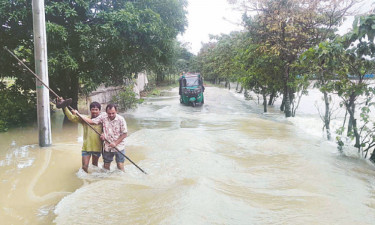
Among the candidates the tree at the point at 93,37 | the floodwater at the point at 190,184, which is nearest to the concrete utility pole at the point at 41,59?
the floodwater at the point at 190,184

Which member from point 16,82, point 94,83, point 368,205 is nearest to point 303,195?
point 368,205

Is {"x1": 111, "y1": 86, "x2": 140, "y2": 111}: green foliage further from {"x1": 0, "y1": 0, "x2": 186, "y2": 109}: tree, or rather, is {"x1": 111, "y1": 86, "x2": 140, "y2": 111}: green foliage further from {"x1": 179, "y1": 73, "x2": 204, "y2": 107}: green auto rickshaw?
{"x1": 179, "y1": 73, "x2": 204, "y2": 107}: green auto rickshaw

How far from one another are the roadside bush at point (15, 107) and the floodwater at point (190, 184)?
791 millimetres

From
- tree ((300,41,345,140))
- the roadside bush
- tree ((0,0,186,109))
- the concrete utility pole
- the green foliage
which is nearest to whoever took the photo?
tree ((300,41,345,140))

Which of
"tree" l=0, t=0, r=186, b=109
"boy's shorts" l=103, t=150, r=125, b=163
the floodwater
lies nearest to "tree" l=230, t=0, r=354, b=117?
"tree" l=0, t=0, r=186, b=109

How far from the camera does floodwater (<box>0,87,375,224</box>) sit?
424cm

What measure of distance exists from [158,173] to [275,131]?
21.5 ft

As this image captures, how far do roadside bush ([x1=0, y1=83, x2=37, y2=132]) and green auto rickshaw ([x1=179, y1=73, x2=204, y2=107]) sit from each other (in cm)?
1117

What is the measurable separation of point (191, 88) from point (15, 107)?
12499 mm

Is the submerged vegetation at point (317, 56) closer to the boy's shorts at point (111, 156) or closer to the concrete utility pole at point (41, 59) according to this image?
the boy's shorts at point (111, 156)

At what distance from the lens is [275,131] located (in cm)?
1156

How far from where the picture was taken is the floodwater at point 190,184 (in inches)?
167

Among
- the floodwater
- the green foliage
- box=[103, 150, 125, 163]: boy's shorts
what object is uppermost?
the green foliage

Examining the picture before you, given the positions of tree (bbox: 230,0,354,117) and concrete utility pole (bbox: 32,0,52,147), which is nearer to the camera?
concrete utility pole (bbox: 32,0,52,147)
